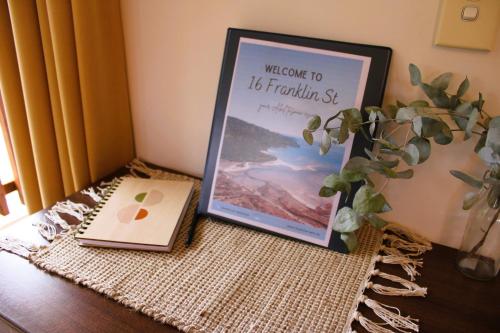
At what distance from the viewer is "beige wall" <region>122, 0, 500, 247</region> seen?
65cm

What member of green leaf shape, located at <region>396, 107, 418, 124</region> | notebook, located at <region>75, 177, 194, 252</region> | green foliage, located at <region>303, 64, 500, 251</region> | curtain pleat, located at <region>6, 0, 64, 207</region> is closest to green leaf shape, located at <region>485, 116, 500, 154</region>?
green foliage, located at <region>303, 64, 500, 251</region>

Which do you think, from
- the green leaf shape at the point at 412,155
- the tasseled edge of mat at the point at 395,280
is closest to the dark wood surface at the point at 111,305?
the tasseled edge of mat at the point at 395,280

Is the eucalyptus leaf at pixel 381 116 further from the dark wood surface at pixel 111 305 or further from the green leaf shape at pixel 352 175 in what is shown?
the dark wood surface at pixel 111 305

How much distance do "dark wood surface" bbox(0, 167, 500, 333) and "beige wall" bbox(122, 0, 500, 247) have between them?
0.13 m

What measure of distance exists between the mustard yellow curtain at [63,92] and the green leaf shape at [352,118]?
0.58 meters

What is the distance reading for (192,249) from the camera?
0.72 meters

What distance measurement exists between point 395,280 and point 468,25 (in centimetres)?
44

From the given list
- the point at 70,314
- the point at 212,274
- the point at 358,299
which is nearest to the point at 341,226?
the point at 358,299

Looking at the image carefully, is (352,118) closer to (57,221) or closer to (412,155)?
(412,155)

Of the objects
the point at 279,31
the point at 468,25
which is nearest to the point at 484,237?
the point at 468,25

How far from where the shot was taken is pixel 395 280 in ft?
2.19

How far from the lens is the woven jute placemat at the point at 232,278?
1.92ft

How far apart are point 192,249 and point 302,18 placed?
49 centimetres

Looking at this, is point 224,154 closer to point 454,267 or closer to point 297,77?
point 297,77
